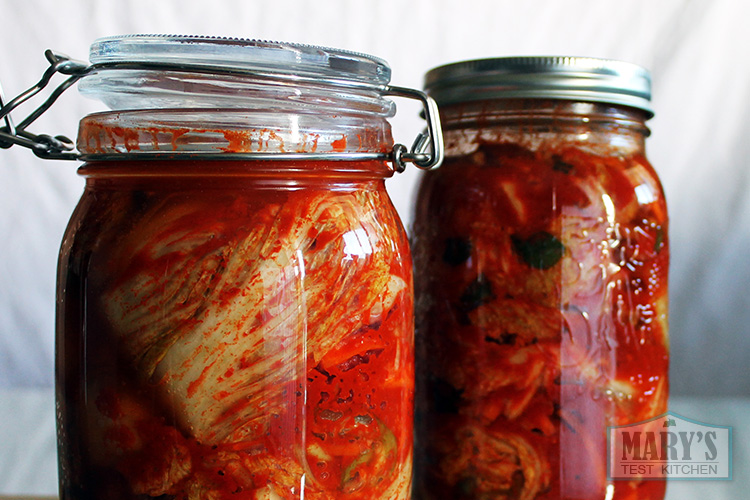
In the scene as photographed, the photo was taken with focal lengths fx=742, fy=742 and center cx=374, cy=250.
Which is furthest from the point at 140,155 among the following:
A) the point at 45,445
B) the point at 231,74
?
the point at 45,445

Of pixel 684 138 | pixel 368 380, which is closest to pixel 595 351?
pixel 368 380

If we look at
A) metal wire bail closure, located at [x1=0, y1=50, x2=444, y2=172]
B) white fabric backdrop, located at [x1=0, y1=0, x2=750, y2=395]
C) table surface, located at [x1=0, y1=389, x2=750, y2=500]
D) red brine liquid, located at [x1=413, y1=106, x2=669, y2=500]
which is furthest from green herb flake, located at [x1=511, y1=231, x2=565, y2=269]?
white fabric backdrop, located at [x1=0, y1=0, x2=750, y2=395]

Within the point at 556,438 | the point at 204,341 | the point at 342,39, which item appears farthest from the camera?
the point at 342,39

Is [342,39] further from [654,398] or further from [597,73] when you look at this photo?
[654,398]

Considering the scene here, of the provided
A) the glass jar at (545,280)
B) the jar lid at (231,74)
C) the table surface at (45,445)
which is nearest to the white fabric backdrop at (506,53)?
the table surface at (45,445)

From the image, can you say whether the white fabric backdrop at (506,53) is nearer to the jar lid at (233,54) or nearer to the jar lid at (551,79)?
the jar lid at (551,79)

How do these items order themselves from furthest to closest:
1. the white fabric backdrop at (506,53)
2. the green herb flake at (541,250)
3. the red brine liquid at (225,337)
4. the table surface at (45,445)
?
the white fabric backdrop at (506,53) < the table surface at (45,445) < the green herb flake at (541,250) < the red brine liquid at (225,337)
